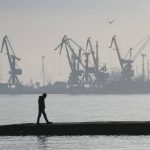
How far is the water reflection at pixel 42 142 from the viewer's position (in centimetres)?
3538

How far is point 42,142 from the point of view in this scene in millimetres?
37125

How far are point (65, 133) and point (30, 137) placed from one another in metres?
1.82

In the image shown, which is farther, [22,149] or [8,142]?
[8,142]

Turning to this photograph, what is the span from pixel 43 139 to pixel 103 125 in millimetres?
3322

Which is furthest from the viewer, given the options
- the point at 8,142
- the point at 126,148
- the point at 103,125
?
the point at 103,125

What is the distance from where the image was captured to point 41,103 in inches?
1518

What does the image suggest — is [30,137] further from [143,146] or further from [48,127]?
[143,146]

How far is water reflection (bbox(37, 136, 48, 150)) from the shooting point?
35375mm

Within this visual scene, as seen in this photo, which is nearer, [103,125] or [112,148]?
[112,148]

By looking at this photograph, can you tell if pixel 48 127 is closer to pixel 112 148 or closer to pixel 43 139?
pixel 43 139

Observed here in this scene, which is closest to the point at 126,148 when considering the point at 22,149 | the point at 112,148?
the point at 112,148

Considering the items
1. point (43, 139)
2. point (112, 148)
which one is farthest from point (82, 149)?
point (43, 139)

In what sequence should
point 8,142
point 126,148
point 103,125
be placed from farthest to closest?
point 103,125 → point 8,142 → point 126,148

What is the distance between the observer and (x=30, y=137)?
38.7 meters
